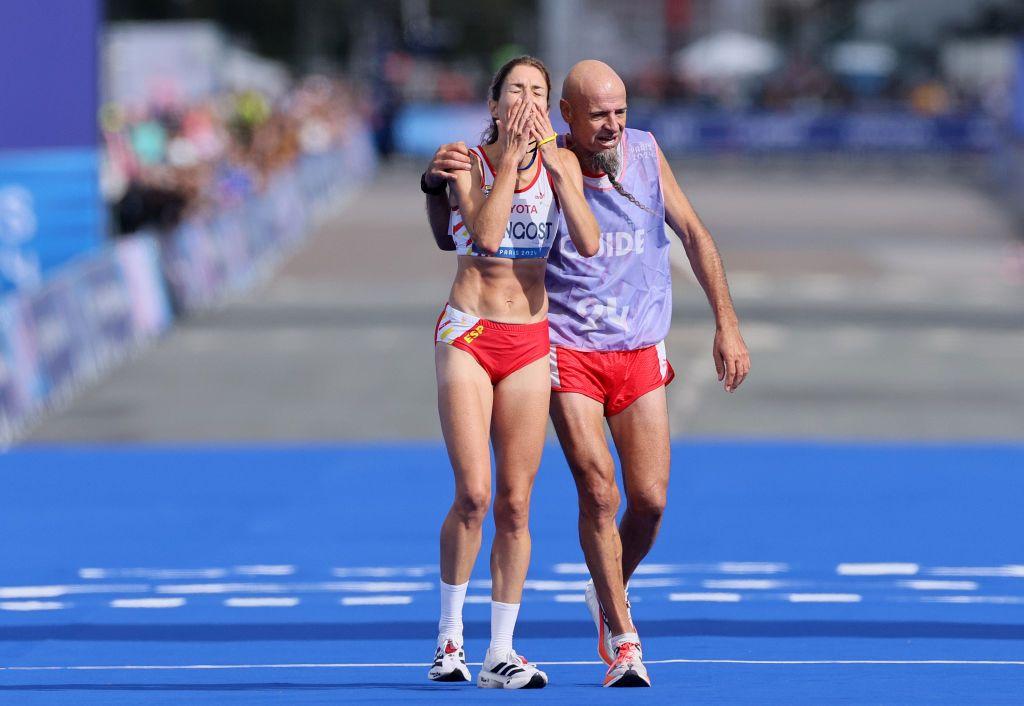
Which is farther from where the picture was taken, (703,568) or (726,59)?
(726,59)

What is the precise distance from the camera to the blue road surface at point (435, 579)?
23.6 feet

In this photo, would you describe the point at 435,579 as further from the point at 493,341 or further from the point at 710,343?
the point at 710,343

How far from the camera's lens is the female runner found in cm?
685

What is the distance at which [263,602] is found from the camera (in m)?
8.91

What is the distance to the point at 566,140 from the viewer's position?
7223 millimetres

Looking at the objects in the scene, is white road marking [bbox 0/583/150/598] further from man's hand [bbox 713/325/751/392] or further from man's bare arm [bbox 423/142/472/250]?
man's hand [bbox 713/325/751/392]

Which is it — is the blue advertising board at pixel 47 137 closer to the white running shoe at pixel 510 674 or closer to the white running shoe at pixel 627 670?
the white running shoe at pixel 510 674

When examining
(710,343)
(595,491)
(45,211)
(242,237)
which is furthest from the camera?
(242,237)

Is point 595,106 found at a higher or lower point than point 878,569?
higher

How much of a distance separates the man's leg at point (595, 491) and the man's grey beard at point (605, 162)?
0.83 meters

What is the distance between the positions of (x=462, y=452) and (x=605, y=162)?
3.95ft

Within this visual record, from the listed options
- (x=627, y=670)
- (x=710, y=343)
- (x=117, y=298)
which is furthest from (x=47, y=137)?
(x=627, y=670)

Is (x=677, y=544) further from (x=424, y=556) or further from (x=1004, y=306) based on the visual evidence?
(x=1004, y=306)

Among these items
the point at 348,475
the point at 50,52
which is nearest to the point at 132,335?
the point at 50,52
